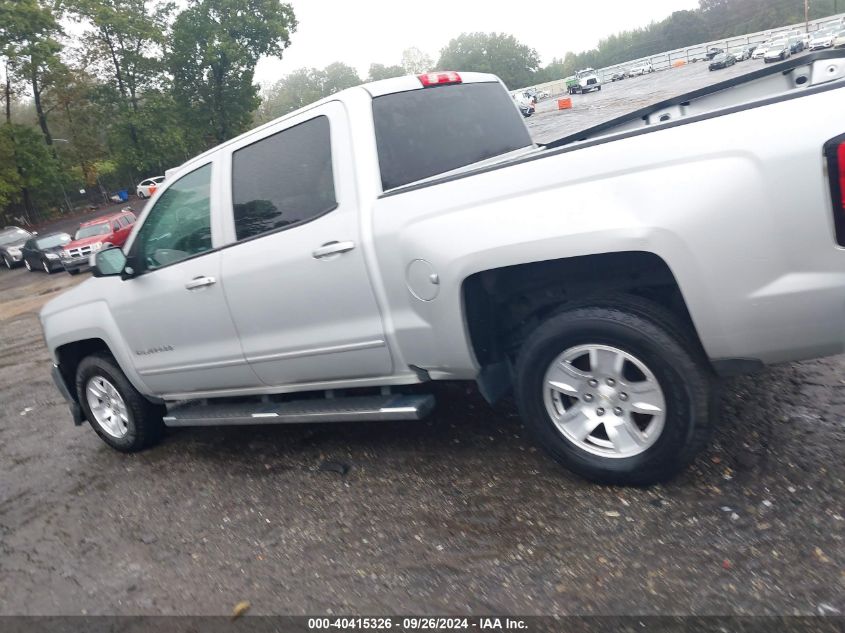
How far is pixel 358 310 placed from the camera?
368 cm

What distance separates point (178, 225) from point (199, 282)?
0.52 meters

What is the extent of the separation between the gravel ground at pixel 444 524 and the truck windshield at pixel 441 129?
5.32 feet

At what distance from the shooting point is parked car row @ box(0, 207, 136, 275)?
856 inches

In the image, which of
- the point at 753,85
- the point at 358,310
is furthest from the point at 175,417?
the point at 753,85

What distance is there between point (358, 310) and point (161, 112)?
4844 cm

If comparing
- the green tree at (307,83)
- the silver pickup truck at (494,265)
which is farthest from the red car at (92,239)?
the green tree at (307,83)

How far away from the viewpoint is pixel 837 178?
2447mm

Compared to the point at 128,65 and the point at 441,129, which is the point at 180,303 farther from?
the point at 128,65

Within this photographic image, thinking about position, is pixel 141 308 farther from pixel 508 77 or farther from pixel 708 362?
pixel 508 77

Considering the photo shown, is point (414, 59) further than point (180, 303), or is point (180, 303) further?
point (414, 59)

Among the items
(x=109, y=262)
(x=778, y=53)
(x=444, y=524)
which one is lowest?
(x=778, y=53)

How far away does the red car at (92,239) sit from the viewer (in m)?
21.7

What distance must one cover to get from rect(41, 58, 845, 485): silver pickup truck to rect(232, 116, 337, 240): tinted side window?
0.01m

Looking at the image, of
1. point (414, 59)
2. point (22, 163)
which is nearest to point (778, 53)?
point (22, 163)
